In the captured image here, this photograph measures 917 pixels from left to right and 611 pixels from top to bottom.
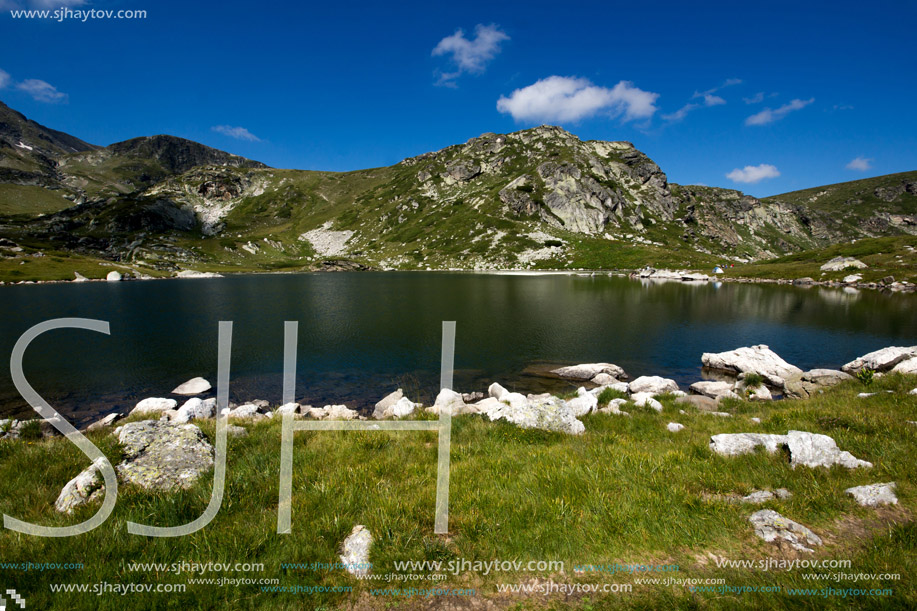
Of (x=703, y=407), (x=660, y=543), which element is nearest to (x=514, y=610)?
(x=660, y=543)

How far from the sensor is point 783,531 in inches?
226

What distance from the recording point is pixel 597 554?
5457 mm

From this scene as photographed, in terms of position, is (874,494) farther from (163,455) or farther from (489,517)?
(163,455)

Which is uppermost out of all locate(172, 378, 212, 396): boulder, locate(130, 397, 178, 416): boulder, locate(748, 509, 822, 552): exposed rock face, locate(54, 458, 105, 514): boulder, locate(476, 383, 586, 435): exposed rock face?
locate(748, 509, 822, 552): exposed rock face

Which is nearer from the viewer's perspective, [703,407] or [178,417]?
[703,407]

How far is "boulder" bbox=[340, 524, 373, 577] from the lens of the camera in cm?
518

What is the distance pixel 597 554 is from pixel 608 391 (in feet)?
50.0

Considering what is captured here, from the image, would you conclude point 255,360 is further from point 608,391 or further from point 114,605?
point 114,605

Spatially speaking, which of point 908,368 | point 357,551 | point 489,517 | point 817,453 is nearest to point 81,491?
point 357,551

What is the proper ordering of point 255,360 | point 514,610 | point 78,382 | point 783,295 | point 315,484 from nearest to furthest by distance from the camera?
1. point 514,610
2. point 315,484
3. point 78,382
4. point 255,360
5. point 783,295

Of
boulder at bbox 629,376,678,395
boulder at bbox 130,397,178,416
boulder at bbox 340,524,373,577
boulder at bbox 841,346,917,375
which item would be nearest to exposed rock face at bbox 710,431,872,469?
boulder at bbox 340,524,373,577

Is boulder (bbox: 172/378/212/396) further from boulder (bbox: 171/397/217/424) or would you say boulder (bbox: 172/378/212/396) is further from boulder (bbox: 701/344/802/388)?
boulder (bbox: 701/344/802/388)

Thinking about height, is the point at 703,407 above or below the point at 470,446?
below

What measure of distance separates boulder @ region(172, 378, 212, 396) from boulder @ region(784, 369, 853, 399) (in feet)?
121
